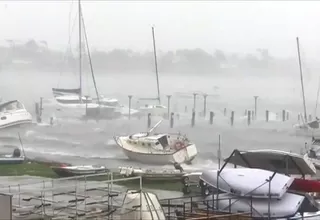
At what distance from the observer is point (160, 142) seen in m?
9.95

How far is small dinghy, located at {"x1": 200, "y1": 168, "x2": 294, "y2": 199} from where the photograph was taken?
404 centimetres

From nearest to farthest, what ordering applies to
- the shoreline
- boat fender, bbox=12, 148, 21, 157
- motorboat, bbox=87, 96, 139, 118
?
the shoreline, boat fender, bbox=12, 148, 21, 157, motorboat, bbox=87, 96, 139, 118

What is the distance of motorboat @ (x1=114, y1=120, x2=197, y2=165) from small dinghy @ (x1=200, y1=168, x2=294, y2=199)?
201 inches

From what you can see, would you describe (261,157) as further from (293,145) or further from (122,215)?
(293,145)

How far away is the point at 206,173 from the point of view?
4625 mm

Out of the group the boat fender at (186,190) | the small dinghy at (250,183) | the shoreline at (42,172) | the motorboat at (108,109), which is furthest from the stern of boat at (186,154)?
the small dinghy at (250,183)

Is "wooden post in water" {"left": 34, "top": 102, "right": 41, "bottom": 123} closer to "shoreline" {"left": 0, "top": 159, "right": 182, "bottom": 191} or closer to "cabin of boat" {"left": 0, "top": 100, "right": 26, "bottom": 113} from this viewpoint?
"cabin of boat" {"left": 0, "top": 100, "right": 26, "bottom": 113}

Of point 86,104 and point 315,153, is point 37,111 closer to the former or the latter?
point 86,104

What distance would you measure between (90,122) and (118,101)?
609 millimetres

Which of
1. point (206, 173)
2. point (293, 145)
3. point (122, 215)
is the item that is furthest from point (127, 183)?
point (293, 145)

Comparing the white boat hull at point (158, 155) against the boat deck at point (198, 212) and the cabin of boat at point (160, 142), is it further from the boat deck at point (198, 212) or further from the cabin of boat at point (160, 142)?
the boat deck at point (198, 212)

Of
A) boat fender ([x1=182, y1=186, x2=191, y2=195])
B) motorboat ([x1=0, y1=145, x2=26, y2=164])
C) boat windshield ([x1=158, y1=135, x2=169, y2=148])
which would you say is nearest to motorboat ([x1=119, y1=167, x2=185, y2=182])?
boat fender ([x1=182, y1=186, x2=191, y2=195])

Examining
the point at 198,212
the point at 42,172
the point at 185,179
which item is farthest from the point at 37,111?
the point at 198,212

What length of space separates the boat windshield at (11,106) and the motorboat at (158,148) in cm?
185
